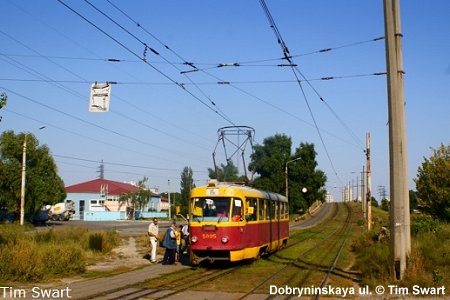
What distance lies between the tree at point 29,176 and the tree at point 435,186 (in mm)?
33482

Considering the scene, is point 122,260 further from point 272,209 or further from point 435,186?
point 435,186

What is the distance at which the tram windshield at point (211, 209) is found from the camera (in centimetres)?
1777

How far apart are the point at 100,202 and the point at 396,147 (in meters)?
81.8

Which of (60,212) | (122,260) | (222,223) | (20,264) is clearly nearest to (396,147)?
(222,223)

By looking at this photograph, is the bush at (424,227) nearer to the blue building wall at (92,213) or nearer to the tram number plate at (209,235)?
the tram number plate at (209,235)

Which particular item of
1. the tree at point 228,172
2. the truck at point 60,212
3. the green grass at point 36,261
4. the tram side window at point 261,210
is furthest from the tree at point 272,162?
the green grass at point 36,261

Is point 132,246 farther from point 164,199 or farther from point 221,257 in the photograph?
point 164,199

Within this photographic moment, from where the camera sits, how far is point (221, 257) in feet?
58.4

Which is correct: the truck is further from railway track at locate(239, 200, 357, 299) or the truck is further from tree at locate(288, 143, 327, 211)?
railway track at locate(239, 200, 357, 299)

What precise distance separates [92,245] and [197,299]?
1243 cm

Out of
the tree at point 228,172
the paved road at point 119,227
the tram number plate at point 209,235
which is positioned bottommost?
the paved road at point 119,227

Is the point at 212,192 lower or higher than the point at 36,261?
higher

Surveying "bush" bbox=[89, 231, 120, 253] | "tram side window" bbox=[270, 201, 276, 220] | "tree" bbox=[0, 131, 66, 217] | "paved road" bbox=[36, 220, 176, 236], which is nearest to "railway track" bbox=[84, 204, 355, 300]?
"tram side window" bbox=[270, 201, 276, 220]

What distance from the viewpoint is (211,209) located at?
1803 cm
